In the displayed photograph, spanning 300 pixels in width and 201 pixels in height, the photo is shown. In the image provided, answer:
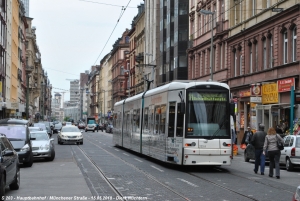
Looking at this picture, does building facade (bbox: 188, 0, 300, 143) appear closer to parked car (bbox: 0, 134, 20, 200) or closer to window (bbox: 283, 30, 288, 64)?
window (bbox: 283, 30, 288, 64)

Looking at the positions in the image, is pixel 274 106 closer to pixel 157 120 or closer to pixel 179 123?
pixel 157 120

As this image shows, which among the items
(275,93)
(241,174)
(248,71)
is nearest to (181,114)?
(241,174)

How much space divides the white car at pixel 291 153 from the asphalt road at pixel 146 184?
3.03ft

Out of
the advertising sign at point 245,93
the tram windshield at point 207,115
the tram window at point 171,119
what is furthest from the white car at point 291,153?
the advertising sign at point 245,93

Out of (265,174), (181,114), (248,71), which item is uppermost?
(248,71)

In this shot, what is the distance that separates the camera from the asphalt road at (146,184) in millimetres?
14164

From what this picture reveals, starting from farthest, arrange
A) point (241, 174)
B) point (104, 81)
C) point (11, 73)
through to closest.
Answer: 1. point (104, 81)
2. point (11, 73)
3. point (241, 174)

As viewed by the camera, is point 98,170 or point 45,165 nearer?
point 98,170

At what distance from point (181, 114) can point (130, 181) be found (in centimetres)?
468

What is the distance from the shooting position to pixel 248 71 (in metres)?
44.9

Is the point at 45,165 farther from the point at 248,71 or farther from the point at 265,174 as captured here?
the point at 248,71

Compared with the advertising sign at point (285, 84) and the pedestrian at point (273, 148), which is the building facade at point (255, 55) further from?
the pedestrian at point (273, 148)

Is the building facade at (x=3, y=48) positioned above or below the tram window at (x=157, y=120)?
above

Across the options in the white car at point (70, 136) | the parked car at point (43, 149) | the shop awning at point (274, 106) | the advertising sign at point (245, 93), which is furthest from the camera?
the white car at point (70, 136)
